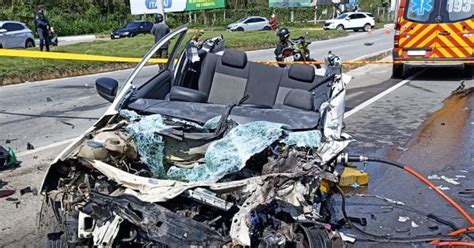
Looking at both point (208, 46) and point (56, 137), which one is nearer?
point (208, 46)

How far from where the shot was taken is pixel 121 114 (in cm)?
429

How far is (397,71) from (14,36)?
66.1 feet

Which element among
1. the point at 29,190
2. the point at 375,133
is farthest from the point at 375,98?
the point at 29,190

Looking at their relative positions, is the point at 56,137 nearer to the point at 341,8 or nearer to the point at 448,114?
the point at 448,114

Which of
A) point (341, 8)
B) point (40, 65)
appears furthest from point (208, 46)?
point (341, 8)

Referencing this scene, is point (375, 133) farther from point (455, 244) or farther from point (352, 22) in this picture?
point (352, 22)

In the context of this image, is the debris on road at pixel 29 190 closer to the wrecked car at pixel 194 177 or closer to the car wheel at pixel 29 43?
the wrecked car at pixel 194 177

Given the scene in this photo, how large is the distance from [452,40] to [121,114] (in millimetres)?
12373

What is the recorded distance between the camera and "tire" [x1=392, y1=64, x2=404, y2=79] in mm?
15781

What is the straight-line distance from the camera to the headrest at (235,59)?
5.98 m

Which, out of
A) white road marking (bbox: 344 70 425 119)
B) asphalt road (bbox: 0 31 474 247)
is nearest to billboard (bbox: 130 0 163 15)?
asphalt road (bbox: 0 31 474 247)

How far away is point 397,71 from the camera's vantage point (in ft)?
52.2

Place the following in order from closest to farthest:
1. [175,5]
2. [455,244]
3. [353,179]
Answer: [455,244] → [353,179] → [175,5]

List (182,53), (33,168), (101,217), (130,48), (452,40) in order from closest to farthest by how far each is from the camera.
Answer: (101,217), (182,53), (33,168), (452,40), (130,48)
